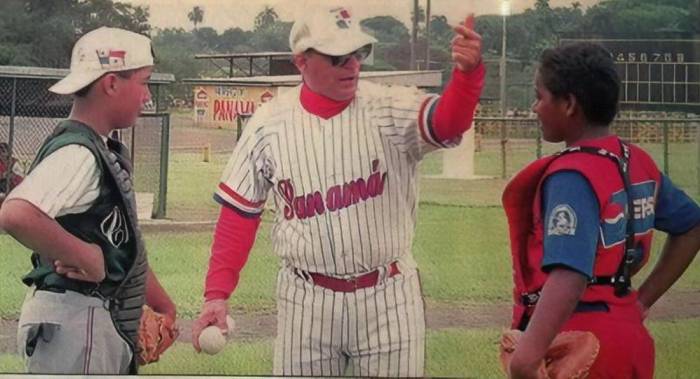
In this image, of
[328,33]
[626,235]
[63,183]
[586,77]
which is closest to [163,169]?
[63,183]

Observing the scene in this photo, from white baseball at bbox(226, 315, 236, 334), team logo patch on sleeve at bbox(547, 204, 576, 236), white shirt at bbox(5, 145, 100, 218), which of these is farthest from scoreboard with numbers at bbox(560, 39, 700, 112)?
white shirt at bbox(5, 145, 100, 218)

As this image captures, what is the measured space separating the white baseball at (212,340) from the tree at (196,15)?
1.00 m

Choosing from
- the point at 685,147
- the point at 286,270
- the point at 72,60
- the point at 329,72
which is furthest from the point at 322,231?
the point at 685,147

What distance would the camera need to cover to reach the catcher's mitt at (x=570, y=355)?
3.48 meters

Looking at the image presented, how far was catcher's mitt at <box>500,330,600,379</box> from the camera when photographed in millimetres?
3479

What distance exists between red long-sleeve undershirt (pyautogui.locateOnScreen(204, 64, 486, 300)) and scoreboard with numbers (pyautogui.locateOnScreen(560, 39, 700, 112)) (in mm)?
372

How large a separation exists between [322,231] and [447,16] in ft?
2.63

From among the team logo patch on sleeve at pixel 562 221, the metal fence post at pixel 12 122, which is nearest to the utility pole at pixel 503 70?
the team logo patch on sleeve at pixel 562 221

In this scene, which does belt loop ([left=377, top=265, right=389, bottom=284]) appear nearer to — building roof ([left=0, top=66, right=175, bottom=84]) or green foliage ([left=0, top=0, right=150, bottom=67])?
building roof ([left=0, top=66, right=175, bottom=84])

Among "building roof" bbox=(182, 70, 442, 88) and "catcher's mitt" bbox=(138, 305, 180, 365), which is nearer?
"building roof" bbox=(182, 70, 442, 88)

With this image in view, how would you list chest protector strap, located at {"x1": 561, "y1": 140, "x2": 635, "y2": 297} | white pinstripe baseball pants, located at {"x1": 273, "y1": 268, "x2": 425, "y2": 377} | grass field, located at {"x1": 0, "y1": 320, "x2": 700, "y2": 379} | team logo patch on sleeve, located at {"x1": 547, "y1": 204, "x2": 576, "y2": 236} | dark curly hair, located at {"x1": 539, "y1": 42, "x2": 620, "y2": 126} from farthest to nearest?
grass field, located at {"x1": 0, "y1": 320, "x2": 700, "y2": 379} → white pinstripe baseball pants, located at {"x1": 273, "y1": 268, "x2": 425, "y2": 377} → dark curly hair, located at {"x1": 539, "y1": 42, "x2": 620, "y2": 126} → chest protector strap, located at {"x1": 561, "y1": 140, "x2": 635, "y2": 297} → team logo patch on sleeve, located at {"x1": 547, "y1": 204, "x2": 576, "y2": 236}

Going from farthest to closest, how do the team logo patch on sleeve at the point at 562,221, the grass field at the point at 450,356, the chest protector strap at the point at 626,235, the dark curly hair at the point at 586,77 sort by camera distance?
1. the grass field at the point at 450,356
2. the dark curly hair at the point at 586,77
3. the chest protector strap at the point at 626,235
4. the team logo patch on sleeve at the point at 562,221

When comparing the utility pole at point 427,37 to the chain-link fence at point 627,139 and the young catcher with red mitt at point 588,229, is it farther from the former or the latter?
the young catcher with red mitt at point 588,229

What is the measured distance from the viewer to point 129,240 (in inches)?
150
